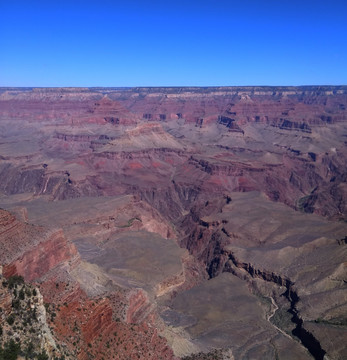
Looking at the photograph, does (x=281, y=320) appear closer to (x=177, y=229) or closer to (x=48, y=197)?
(x=177, y=229)

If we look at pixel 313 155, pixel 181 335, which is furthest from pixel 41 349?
pixel 313 155

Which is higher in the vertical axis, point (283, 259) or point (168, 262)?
point (283, 259)

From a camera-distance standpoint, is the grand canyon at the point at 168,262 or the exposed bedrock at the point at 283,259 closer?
the grand canyon at the point at 168,262

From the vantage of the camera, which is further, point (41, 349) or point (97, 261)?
point (97, 261)

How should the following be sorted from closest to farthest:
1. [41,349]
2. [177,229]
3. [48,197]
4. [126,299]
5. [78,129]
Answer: [41,349], [126,299], [177,229], [48,197], [78,129]

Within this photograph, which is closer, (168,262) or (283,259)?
(168,262)

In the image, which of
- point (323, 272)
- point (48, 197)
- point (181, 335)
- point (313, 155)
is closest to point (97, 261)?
point (181, 335)

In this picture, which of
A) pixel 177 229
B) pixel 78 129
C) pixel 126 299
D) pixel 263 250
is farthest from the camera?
pixel 78 129

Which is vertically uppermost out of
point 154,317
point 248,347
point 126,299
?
point 126,299

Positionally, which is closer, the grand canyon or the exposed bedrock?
the grand canyon

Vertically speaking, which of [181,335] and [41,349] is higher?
[41,349]
